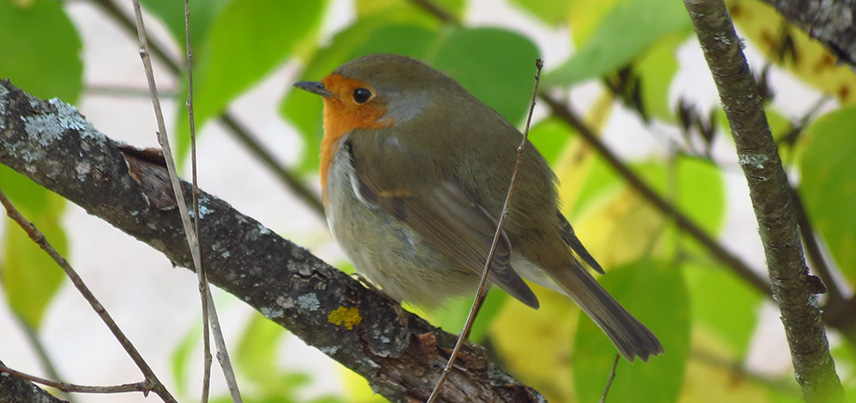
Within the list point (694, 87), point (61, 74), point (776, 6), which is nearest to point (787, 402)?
point (776, 6)

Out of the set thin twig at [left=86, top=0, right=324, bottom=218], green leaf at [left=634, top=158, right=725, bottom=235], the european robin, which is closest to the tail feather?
the european robin

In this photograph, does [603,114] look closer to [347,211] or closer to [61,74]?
[347,211]

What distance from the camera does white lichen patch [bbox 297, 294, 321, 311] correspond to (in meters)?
1.85

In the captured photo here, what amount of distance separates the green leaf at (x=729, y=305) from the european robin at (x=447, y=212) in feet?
1.74

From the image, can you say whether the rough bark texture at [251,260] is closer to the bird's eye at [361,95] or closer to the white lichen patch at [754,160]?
the white lichen patch at [754,160]

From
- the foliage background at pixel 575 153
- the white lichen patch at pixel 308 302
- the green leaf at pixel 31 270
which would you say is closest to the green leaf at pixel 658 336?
the foliage background at pixel 575 153

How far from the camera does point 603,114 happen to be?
2908mm

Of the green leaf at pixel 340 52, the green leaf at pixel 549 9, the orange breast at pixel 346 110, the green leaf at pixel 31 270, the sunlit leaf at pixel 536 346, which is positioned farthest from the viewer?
the orange breast at pixel 346 110

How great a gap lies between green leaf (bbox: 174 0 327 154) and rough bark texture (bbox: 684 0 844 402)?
55.2 inches

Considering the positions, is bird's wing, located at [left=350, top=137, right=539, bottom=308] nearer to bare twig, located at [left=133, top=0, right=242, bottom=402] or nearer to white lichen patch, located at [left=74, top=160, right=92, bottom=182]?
bare twig, located at [left=133, top=0, right=242, bottom=402]

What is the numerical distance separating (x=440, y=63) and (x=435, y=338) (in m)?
0.77

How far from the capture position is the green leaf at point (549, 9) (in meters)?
2.72

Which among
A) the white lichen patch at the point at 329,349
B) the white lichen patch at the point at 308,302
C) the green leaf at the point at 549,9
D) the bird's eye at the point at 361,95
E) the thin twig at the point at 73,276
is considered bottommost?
the thin twig at the point at 73,276

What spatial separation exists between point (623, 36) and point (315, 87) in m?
1.26
